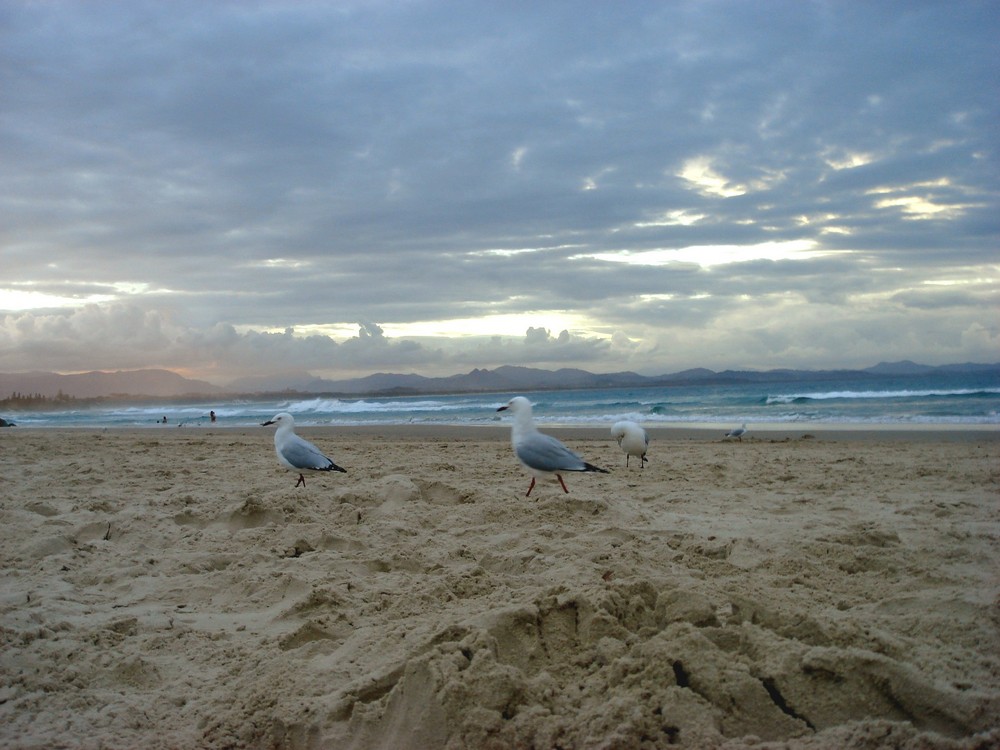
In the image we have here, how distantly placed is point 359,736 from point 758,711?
124 cm

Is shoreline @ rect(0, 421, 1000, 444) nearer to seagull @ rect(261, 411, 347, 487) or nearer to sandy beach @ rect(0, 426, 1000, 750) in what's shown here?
sandy beach @ rect(0, 426, 1000, 750)

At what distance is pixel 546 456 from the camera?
6.16 m

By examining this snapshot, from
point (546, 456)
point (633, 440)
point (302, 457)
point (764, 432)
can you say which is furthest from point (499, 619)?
point (764, 432)

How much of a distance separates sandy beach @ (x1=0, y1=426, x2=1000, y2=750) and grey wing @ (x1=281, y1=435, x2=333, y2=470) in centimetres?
134

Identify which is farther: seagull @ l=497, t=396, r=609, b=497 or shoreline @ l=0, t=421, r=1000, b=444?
shoreline @ l=0, t=421, r=1000, b=444

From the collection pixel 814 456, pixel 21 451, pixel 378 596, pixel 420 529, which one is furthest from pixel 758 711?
pixel 21 451

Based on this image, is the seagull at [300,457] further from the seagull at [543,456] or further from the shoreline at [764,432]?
the shoreline at [764,432]

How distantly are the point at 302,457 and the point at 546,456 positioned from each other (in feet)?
9.25

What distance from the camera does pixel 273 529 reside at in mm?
4902

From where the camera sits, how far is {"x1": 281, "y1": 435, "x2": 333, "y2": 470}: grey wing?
7.43 metres

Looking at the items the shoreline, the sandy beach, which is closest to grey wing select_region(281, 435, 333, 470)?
the sandy beach

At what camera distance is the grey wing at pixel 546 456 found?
6.13 m

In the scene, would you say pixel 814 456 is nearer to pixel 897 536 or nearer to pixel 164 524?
pixel 897 536

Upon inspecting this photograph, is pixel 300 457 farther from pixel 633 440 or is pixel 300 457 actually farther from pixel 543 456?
pixel 633 440
